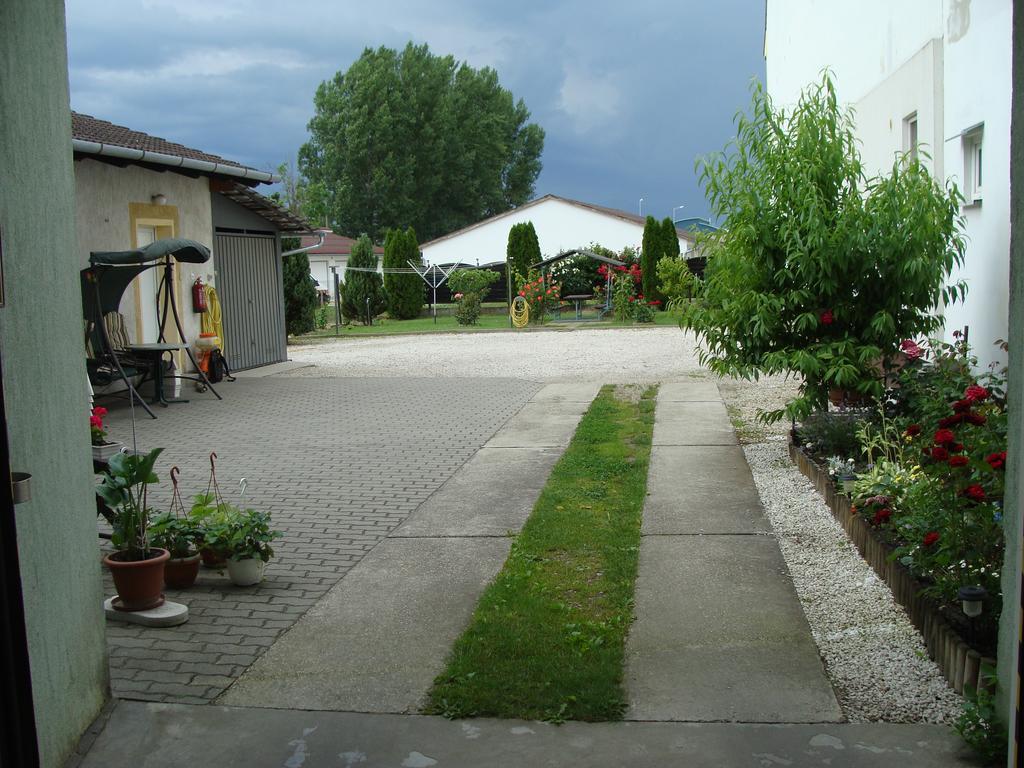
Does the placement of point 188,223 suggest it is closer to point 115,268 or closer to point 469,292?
point 115,268

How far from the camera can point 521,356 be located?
19422 millimetres

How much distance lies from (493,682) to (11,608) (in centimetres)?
195

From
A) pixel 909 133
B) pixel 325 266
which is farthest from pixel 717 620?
pixel 325 266

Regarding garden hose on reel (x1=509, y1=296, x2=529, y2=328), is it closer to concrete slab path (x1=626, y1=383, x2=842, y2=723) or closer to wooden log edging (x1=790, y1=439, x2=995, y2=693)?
concrete slab path (x1=626, y1=383, x2=842, y2=723)

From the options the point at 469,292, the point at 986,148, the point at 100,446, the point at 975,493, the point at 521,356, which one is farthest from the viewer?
the point at 469,292

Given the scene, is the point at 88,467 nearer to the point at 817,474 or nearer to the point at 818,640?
the point at 818,640

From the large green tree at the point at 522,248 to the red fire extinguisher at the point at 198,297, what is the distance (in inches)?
880

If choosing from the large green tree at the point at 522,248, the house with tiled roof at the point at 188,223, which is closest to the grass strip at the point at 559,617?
the house with tiled roof at the point at 188,223

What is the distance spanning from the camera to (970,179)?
7965 millimetres

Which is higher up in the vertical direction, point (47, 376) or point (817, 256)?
point (817, 256)

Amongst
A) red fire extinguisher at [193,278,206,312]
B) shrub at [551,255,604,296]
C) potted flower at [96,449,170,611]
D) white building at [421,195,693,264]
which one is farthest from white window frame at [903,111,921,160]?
white building at [421,195,693,264]

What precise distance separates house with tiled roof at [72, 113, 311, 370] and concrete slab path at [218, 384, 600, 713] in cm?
711

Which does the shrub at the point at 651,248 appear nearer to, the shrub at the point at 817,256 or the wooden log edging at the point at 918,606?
the shrub at the point at 817,256

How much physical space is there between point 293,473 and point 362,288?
25.3m
